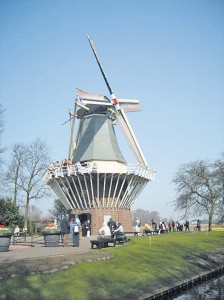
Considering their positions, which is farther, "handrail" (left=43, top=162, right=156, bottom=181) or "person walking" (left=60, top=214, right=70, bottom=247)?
"handrail" (left=43, top=162, right=156, bottom=181)

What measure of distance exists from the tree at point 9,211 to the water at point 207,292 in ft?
102

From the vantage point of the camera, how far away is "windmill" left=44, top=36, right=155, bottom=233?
35562 millimetres

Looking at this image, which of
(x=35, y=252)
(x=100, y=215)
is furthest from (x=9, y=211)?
(x=35, y=252)

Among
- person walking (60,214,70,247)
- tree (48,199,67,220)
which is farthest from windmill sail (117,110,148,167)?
tree (48,199,67,220)

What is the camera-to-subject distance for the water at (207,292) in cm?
1316

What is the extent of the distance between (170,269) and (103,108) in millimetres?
29048

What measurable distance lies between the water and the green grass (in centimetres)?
73

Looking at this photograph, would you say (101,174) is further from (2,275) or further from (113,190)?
(2,275)

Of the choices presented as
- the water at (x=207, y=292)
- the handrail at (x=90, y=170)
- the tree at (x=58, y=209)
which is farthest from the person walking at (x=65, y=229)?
the tree at (x=58, y=209)

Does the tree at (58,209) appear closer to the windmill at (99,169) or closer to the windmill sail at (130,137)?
the windmill at (99,169)

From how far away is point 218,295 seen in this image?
13.5m

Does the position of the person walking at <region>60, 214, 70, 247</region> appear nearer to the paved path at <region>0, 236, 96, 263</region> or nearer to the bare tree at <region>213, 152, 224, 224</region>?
the paved path at <region>0, 236, 96, 263</region>

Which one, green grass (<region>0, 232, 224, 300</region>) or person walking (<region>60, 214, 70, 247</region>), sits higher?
person walking (<region>60, 214, 70, 247</region>)

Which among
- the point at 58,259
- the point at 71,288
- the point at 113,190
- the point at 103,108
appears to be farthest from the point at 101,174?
the point at 71,288
